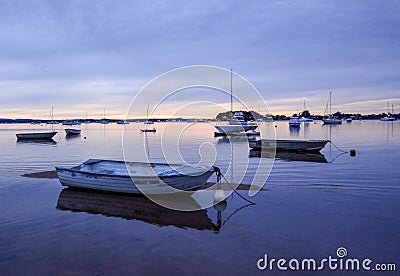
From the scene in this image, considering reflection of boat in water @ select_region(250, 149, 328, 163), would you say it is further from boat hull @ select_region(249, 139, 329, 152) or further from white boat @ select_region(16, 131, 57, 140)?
white boat @ select_region(16, 131, 57, 140)

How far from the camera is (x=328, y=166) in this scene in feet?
64.8

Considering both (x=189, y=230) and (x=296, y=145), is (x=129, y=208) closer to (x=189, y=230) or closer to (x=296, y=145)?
(x=189, y=230)

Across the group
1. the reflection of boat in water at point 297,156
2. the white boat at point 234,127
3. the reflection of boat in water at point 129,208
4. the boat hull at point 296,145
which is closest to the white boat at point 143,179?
the reflection of boat in water at point 129,208

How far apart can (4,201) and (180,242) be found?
7.70 m

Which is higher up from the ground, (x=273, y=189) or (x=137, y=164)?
(x=137, y=164)

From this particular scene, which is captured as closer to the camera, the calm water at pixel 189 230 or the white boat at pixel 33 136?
the calm water at pixel 189 230

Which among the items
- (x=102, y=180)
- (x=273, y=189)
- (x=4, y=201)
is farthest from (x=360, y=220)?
(x=4, y=201)

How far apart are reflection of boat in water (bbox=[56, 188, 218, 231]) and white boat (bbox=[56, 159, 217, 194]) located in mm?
315

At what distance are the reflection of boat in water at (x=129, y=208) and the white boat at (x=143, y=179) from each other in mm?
315

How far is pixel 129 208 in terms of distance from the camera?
1093cm

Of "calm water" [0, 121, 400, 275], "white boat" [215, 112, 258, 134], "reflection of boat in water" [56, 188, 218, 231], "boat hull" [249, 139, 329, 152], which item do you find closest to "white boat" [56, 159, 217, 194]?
"reflection of boat in water" [56, 188, 218, 231]

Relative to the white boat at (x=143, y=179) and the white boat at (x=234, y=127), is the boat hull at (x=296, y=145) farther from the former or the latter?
the white boat at (x=234, y=127)

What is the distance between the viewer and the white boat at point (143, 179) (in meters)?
11.6

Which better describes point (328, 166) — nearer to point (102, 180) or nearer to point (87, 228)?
point (102, 180)
